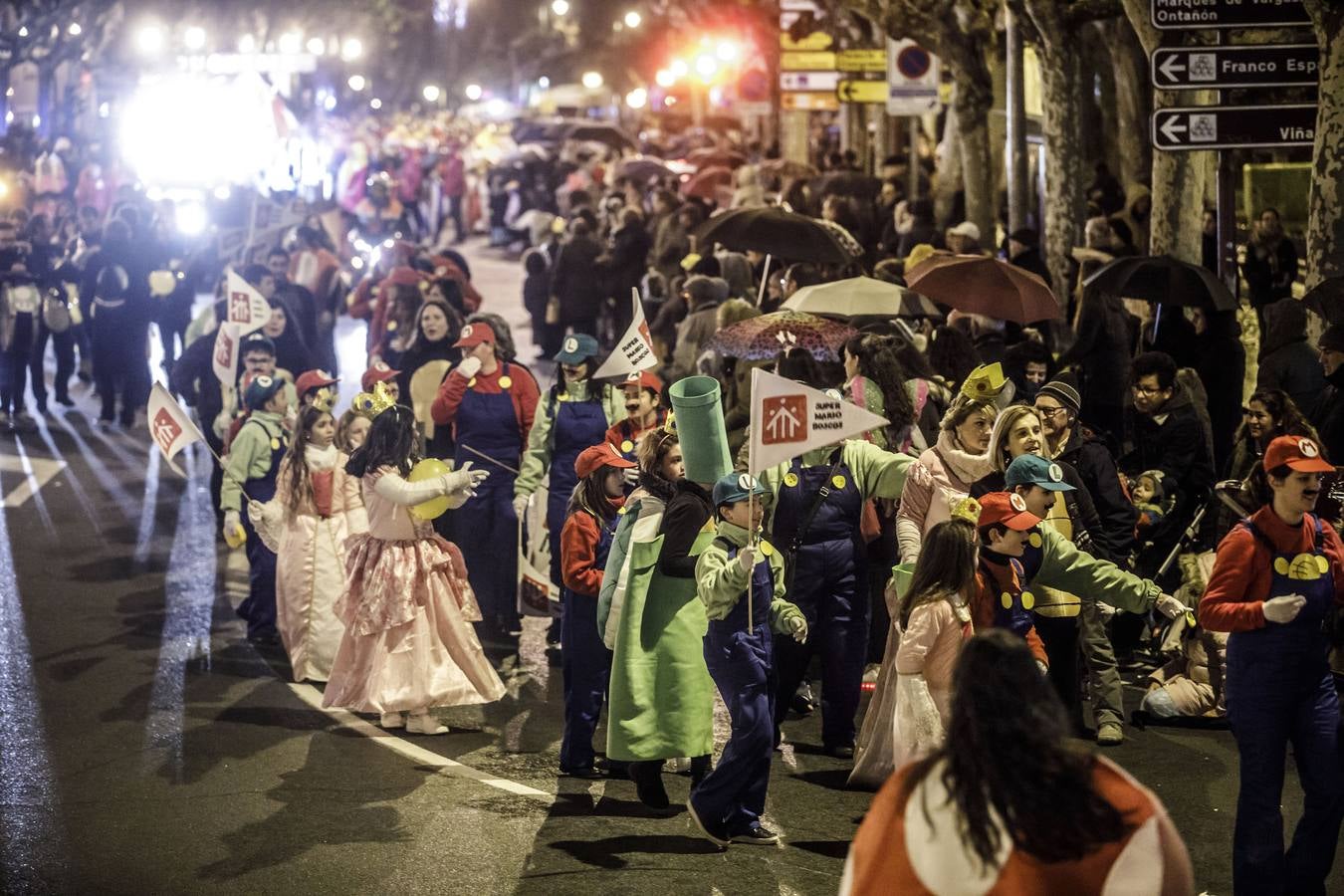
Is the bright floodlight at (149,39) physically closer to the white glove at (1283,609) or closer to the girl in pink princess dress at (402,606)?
the girl in pink princess dress at (402,606)

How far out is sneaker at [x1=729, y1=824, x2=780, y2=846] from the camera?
8.02m

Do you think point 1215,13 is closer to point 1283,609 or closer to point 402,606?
point 402,606

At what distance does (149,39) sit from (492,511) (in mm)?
67149

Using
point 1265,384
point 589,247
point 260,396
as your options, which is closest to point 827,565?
point 1265,384

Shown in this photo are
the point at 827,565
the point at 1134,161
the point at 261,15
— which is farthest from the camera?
the point at 261,15

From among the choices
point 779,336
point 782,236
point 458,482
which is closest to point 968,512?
point 458,482

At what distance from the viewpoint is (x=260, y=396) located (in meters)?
12.0

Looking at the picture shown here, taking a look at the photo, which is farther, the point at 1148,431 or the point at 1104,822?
the point at 1148,431

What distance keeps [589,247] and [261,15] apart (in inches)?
2544

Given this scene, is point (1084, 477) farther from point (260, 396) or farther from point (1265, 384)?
point (260, 396)

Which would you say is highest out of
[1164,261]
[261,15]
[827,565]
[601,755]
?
[261,15]

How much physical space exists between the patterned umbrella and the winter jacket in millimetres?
2899

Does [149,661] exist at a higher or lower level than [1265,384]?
lower

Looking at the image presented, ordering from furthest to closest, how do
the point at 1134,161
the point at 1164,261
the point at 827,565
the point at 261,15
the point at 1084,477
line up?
the point at 261,15, the point at 1134,161, the point at 1164,261, the point at 1084,477, the point at 827,565
